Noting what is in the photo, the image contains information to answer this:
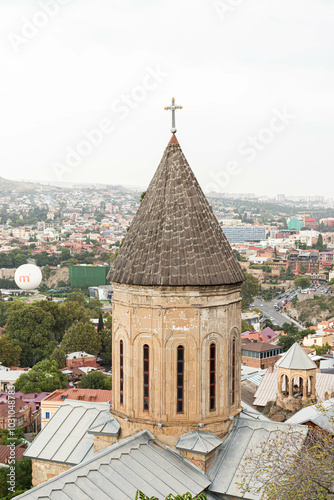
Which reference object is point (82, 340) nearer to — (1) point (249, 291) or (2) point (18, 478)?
(2) point (18, 478)

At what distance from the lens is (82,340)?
2060 inches

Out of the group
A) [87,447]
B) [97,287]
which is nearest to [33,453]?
[87,447]

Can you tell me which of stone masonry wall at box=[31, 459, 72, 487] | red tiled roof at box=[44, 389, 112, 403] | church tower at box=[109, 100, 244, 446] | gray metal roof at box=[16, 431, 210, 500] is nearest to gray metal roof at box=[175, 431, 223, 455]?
church tower at box=[109, 100, 244, 446]

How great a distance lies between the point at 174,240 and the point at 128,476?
4310 millimetres

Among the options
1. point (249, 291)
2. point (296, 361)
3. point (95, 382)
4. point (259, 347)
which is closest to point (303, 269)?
point (249, 291)

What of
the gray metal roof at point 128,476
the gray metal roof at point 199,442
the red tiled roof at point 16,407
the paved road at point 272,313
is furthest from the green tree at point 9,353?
the paved road at point 272,313

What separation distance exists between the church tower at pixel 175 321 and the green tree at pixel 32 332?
42333 mm

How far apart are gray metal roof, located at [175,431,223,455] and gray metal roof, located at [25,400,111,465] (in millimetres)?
1820

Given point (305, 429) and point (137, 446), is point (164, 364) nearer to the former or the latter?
point (137, 446)

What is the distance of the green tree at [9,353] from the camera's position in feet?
162

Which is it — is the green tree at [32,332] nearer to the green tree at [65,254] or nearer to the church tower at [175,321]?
the church tower at [175,321]

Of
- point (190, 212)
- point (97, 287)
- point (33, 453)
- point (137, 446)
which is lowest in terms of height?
point (97, 287)

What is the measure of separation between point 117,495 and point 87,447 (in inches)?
118

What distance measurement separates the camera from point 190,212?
1141cm
